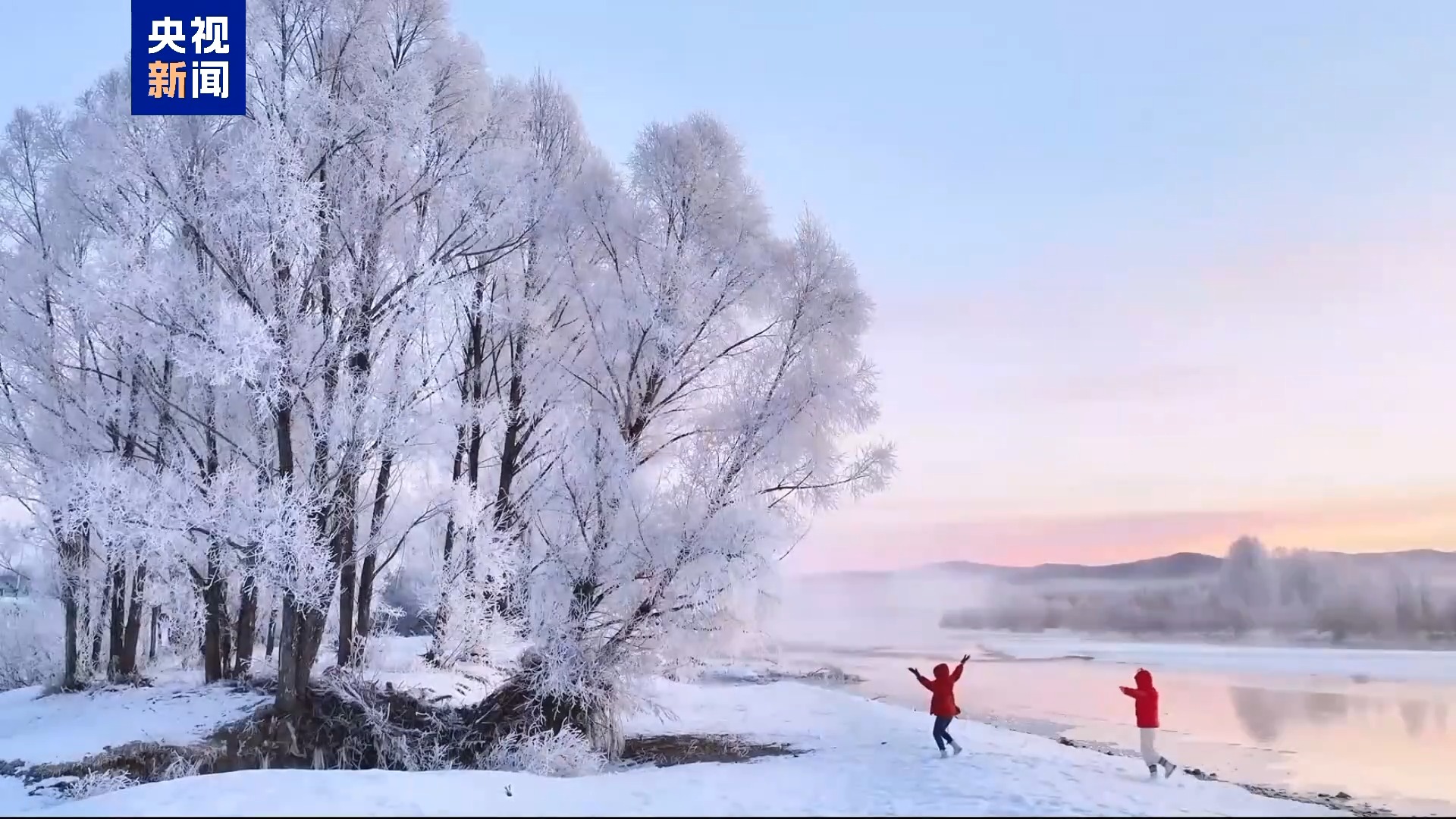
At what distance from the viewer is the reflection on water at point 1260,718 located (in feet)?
43.8

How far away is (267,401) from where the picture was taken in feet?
44.0

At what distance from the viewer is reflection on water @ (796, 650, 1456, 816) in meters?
13.3

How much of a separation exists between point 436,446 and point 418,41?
21.9 feet

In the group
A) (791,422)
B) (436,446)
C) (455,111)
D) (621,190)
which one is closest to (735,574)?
(791,422)

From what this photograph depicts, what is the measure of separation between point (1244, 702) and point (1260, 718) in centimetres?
301

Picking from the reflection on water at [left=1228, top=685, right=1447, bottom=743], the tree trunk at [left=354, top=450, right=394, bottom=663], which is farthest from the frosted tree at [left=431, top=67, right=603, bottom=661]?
the reflection on water at [left=1228, top=685, right=1447, bottom=743]

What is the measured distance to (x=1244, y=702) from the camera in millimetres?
22406

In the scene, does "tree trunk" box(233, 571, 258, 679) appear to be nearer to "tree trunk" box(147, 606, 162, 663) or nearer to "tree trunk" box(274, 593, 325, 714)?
"tree trunk" box(274, 593, 325, 714)

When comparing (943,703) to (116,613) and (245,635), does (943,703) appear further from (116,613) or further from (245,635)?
Answer: (116,613)

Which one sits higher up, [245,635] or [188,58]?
[188,58]

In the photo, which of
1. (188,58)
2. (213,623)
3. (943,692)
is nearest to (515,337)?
(188,58)

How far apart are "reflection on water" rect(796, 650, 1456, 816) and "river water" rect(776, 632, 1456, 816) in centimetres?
5

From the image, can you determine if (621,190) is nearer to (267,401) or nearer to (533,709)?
(267,401)

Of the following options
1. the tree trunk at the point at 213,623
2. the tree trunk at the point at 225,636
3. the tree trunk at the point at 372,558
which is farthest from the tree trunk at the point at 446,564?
the tree trunk at the point at 225,636
